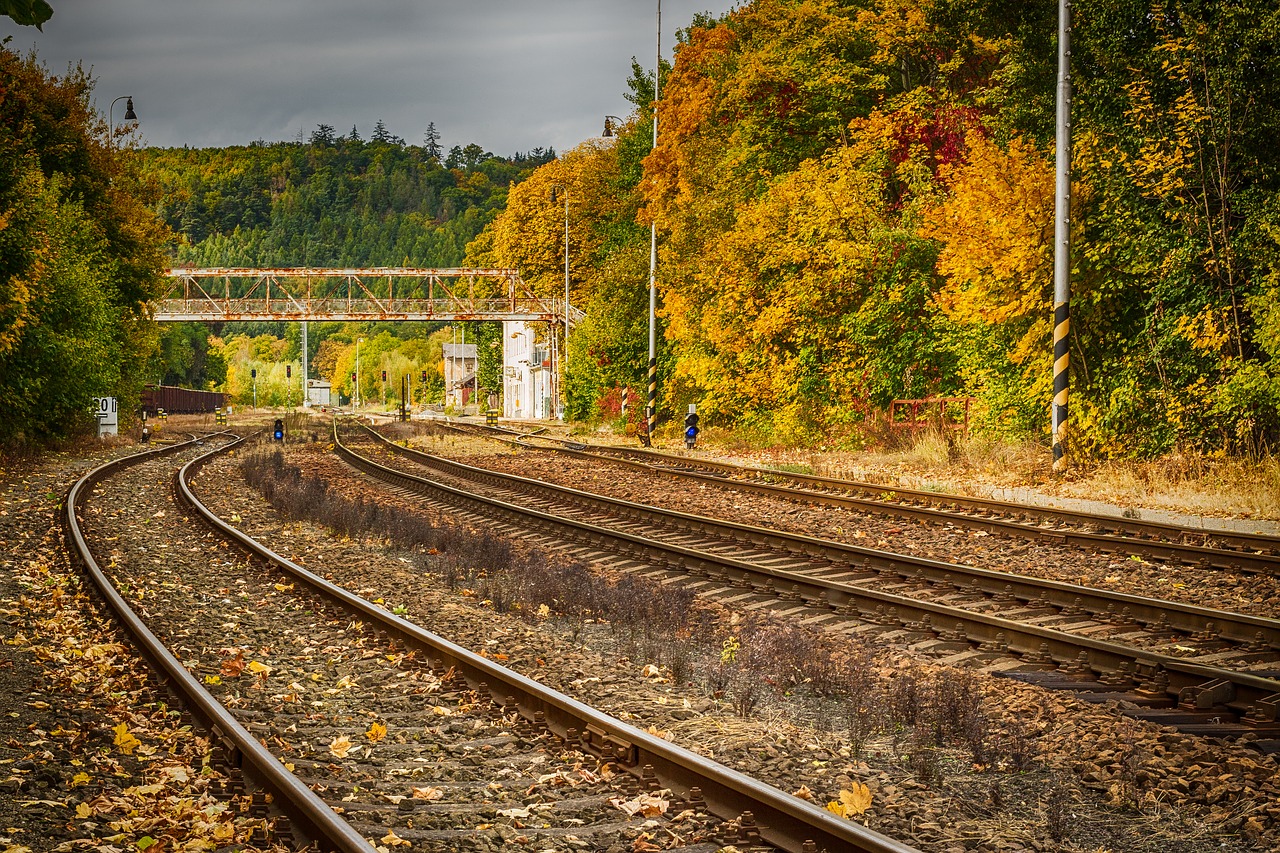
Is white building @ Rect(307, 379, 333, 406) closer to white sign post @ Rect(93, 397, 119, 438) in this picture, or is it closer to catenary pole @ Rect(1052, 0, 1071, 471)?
white sign post @ Rect(93, 397, 119, 438)

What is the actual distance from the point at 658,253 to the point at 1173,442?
21.1 m

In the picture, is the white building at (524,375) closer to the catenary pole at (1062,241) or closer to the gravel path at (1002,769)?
the catenary pole at (1062,241)

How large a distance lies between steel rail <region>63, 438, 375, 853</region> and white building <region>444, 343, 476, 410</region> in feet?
359

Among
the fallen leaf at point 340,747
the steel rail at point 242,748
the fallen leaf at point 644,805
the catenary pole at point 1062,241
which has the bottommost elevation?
the fallen leaf at point 340,747

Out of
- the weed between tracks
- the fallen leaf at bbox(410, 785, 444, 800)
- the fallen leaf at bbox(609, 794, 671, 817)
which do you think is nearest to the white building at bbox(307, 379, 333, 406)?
the weed between tracks

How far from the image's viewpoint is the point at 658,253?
3694cm

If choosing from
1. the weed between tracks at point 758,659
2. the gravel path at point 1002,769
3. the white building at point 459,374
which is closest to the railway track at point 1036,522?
the weed between tracks at point 758,659

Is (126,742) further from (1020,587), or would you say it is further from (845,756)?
(1020,587)

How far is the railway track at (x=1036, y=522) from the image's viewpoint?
11938 millimetres

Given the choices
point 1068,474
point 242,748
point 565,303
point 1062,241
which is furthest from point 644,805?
point 565,303

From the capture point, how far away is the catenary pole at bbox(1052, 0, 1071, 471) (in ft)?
61.4

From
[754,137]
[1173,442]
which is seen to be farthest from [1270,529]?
[754,137]

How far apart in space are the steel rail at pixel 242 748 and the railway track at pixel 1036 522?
957 centimetres

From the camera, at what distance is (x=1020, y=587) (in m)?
10.3
